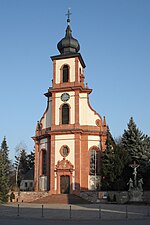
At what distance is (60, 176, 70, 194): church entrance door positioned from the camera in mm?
41487

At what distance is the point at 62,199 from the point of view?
1501 inches

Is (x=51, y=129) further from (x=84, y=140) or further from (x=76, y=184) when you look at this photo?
(x=76, y=184)

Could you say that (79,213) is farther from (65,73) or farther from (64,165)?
(65,73)

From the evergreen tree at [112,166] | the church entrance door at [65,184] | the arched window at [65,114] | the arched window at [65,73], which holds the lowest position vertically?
the church entrance door at [65,184]

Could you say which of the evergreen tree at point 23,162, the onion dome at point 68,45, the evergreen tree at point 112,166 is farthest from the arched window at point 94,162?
the evergreen tree at point 23,162

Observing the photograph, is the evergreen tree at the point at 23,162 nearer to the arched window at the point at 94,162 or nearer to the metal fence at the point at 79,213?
the arched window at the point at 94,162

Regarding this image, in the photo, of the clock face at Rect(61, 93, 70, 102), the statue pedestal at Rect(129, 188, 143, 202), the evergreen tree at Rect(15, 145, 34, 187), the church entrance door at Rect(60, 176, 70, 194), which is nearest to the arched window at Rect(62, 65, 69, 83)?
the clock face at Rect(61, 93, 70, 102)

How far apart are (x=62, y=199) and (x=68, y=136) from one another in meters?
8.93

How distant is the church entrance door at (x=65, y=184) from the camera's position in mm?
41487

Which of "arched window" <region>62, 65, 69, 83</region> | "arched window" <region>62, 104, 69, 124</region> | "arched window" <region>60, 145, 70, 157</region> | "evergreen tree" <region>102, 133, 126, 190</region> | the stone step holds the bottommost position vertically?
the stone step

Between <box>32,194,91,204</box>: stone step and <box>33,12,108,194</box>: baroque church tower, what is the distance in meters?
1.97

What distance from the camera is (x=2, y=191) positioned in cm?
3734

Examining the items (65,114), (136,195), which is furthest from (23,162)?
(136,195)

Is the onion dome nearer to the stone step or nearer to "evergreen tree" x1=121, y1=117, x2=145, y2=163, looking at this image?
"evergreen tree" x1=121, y1=117, x2=145, y2=163
